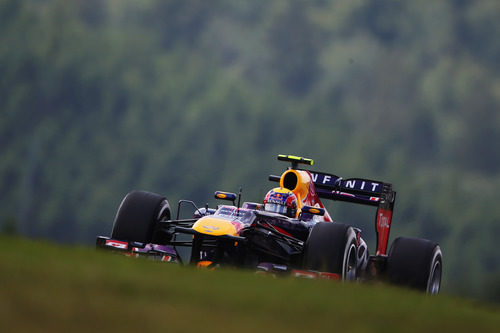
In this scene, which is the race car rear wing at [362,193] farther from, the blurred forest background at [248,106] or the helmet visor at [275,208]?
the blurred forest background at [248,106]

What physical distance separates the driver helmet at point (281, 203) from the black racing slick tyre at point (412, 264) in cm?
185

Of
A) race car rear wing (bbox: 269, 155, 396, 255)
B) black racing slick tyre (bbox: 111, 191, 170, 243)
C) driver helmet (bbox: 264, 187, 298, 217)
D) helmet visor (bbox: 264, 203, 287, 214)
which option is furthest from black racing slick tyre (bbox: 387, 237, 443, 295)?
black racing slick tyre (bbox: 111, 191, 170, 243)

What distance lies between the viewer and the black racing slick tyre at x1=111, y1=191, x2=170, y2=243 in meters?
15.9

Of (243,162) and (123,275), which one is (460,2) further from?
(123,275)

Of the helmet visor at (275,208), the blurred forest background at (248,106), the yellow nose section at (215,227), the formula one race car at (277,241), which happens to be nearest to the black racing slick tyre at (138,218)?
the formula one race car at (277,241)

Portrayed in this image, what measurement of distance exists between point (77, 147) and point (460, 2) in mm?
67708

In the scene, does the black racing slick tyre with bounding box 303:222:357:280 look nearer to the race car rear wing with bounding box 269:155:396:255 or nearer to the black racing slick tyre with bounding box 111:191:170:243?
the black racing slick tyre with bounding box 111:191:170:243

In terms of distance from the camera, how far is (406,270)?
53.3 feet

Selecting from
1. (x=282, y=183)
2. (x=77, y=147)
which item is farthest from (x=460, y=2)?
(x=282, y=183)

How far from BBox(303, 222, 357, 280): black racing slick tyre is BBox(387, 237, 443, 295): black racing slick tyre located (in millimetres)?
1722

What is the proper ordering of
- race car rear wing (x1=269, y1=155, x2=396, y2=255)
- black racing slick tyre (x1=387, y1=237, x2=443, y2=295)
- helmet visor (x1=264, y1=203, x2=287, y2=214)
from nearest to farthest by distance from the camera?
black racing slick tyre (x1=387, y1=237, x2=443, y2=295), helmet visor (x1=264, y1=203, x2=287, y2=214), race car rear wing (x1=269, y1=155, x2=396, y2=255)

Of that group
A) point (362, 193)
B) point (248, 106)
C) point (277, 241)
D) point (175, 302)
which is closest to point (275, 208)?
point (277, 241)

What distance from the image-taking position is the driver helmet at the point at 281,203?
54.9ft

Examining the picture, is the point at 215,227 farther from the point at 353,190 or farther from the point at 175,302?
the point at 175,302
